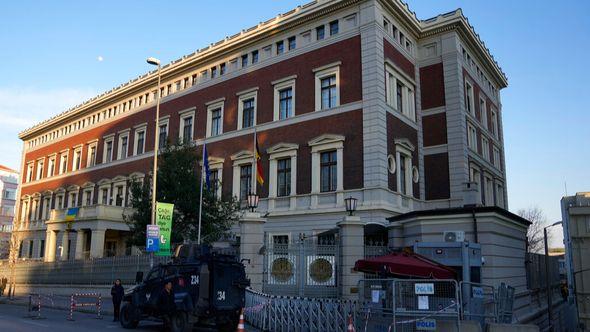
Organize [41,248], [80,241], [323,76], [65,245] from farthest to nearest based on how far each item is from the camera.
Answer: [41,248] → [65,245] → [80,241] → [323,76]

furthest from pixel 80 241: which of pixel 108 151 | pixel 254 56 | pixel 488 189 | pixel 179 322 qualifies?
pixel 488 189

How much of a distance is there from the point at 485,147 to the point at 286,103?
1653 cm

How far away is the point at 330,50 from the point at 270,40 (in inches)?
216

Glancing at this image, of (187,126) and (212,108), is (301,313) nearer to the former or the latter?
(212,108)

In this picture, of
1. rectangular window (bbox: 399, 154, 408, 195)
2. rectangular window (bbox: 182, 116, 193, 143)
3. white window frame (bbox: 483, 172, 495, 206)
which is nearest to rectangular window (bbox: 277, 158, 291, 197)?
rectangular window (bbox: 399, 154, 408, 195)

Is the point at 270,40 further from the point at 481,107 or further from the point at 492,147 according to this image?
the point at 492,147

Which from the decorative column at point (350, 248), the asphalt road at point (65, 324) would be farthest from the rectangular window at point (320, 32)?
the asphalt road at point (65, 324)

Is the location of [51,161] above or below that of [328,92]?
above

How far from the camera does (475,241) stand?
18875 mm

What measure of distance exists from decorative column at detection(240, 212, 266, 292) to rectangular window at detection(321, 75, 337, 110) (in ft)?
44.5

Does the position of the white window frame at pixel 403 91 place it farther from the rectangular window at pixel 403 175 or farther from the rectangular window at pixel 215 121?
the rectangular window at pixel 215 121

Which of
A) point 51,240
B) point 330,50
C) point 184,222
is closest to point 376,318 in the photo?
point 184,222

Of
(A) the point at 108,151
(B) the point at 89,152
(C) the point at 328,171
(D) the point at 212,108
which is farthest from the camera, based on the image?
(B) the point at 89,152

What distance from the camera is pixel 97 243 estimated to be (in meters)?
38.2
